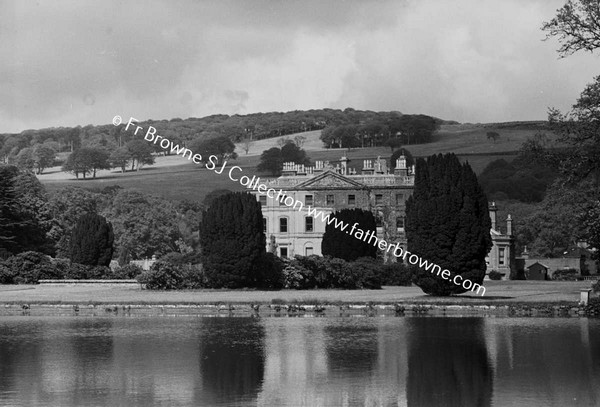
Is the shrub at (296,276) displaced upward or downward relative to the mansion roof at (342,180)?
downward

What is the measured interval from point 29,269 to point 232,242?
1297cm

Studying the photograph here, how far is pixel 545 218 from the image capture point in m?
107

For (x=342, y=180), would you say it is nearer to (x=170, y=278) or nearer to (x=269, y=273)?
(x=269, y=273)

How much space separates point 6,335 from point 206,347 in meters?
7.80

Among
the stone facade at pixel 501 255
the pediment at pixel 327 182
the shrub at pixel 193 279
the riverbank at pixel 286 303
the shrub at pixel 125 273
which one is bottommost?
the riverbank at pixel 286 303

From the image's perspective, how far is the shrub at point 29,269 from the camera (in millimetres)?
64438

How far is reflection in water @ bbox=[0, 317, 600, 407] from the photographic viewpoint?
80.9 ft

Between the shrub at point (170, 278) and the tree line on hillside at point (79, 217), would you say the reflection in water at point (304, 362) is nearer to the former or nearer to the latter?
the shrub at point (170, 278)

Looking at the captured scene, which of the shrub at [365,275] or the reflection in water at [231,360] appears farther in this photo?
the shrub at [365,275]

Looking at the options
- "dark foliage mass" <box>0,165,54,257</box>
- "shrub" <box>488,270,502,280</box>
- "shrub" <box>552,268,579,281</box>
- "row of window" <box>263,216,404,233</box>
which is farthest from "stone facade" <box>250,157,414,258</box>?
"dark foliage mass" <box>0,165,54,257</box>

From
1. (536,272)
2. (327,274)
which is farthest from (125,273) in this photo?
(536,272)

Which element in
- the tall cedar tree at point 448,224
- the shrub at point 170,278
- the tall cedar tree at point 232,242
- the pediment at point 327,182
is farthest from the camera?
the pediment at point 327,182

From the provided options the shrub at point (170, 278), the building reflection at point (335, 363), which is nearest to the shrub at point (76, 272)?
the shrub at point (170, 278)

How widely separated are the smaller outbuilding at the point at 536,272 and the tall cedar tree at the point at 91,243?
3385 centimetres
